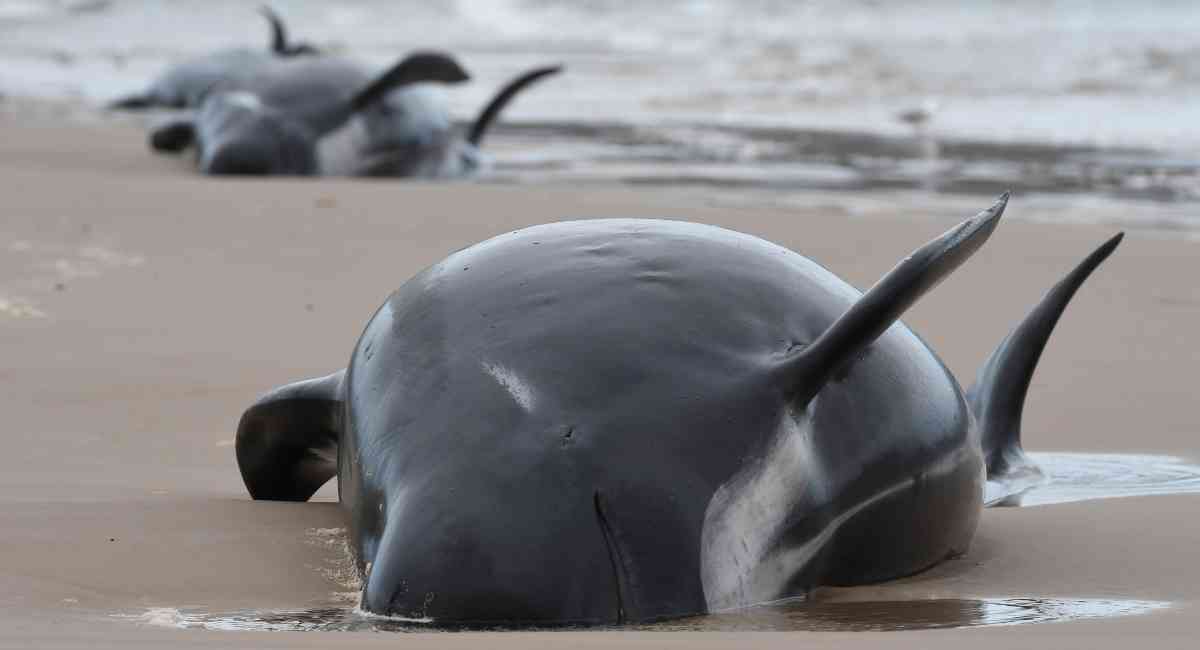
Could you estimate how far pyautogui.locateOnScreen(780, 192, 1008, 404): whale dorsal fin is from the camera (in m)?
2.69

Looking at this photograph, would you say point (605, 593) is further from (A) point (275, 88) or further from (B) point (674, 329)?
(A) point (275, 88)

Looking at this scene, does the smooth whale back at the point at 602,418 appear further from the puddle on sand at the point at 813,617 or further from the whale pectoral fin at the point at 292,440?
the whale pectoral fin at the point at 292,440

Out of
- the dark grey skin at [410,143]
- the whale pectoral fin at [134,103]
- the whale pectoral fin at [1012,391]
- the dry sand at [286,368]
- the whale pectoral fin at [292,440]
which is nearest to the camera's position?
the dry sand at [286,368]

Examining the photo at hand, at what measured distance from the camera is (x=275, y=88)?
10.4m

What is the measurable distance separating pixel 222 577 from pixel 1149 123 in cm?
1097

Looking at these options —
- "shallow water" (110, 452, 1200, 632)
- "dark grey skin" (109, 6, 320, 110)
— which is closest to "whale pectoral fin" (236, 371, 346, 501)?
"shallow water" (110, 452, 1200, 632)

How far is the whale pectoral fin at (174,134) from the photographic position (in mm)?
11125

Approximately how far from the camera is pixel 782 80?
1836cm

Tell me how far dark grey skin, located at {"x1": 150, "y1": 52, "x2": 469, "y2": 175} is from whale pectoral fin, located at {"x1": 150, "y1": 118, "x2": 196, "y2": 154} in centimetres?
50

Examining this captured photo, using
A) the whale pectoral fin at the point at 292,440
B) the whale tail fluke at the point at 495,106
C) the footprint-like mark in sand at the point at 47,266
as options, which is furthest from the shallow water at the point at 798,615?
the whale tail fluke at the point at 495,106

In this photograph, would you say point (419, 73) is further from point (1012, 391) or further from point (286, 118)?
point (1012, 391)

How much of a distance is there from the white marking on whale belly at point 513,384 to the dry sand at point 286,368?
40 cm

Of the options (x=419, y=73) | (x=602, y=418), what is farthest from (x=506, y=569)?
(x=419, y=73)

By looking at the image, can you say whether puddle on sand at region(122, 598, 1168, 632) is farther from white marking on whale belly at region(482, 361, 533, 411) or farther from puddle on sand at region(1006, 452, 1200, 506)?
puddle on sand at region(1006, 452, 1200, 506)
